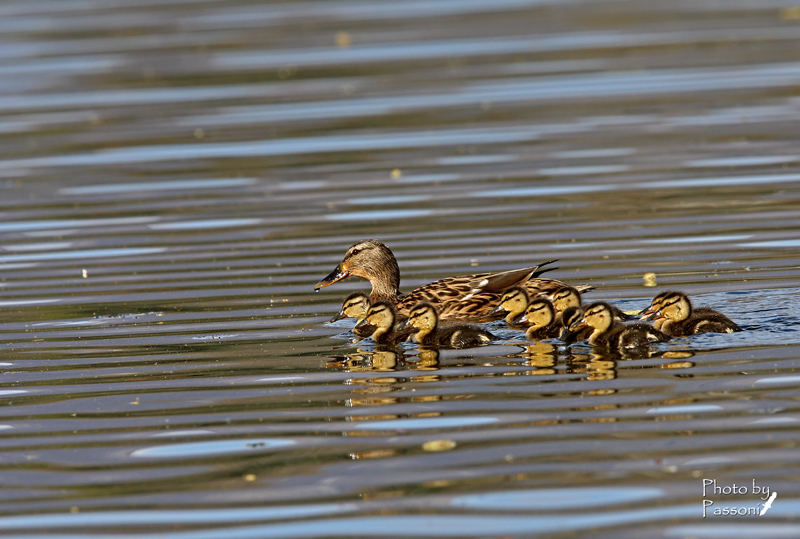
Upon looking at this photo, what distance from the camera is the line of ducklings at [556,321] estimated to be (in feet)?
26.7

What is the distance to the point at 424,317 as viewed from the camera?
8727 mm

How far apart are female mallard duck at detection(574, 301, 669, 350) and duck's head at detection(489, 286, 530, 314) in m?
0.92

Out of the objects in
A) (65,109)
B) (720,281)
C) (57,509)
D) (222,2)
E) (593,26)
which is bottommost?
(57,509)

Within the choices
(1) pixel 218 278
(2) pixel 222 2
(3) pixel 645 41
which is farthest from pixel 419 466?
(2) pixel 222 2

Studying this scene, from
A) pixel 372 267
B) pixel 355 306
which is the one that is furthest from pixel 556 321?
pixel 372 267

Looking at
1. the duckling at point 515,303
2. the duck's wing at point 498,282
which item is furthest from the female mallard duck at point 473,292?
the duckling at point 515,303

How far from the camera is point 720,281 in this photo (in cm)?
973

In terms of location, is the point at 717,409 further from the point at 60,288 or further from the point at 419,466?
the point at 60,288

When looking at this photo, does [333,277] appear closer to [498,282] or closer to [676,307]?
[498,282]

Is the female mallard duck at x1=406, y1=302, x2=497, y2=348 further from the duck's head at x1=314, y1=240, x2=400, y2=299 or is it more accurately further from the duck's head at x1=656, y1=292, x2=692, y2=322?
the duck's head at x1=314, y1=240, x2=400, y2=299

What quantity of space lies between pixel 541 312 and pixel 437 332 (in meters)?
0.65

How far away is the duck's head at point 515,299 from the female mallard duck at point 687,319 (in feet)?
3.40

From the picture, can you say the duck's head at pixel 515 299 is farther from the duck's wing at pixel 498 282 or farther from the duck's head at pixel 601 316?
the duck's head at pixel 601 316

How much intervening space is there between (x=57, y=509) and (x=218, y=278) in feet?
16.4
